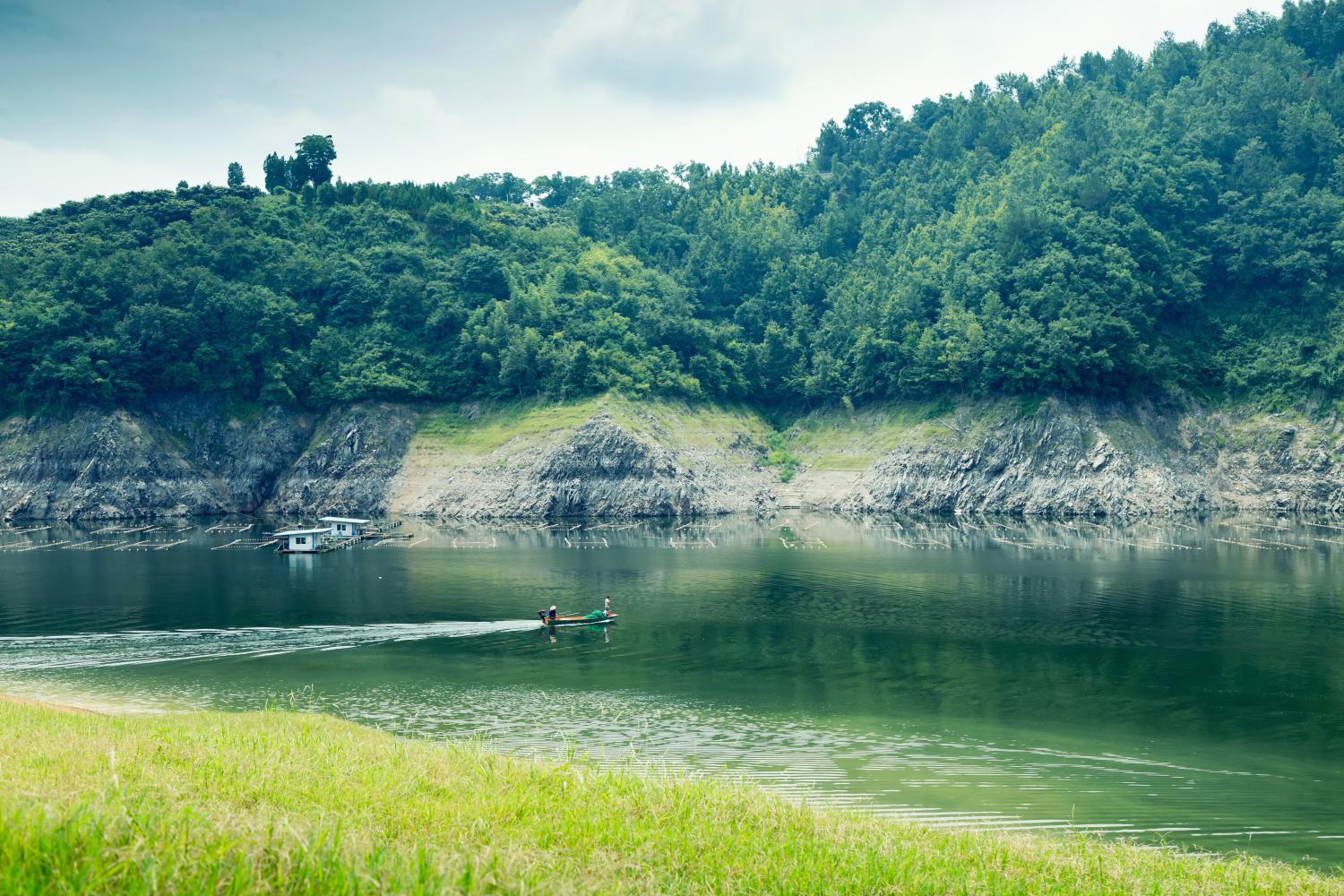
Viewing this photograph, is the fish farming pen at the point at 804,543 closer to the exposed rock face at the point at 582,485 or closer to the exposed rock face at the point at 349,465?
the exposed rock face at the point at 582,485

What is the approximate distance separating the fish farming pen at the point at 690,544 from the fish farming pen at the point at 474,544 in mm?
16399

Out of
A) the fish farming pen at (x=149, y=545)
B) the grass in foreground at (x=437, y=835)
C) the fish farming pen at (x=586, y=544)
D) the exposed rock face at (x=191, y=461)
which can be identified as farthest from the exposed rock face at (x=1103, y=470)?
the grass in foreground at (x=437, y=835)

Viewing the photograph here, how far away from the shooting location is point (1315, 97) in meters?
147

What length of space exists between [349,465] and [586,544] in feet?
159

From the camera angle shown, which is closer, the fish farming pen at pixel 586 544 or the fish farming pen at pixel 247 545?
the fish farming pen at pixel 586 544

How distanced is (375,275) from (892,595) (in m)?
109

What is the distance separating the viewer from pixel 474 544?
324 feet

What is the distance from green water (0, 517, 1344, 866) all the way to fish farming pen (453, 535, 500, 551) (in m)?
6.11

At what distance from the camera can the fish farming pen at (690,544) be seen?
95312 mm

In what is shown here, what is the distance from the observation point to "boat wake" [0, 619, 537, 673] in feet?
156

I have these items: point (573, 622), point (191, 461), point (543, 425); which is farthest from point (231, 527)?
point (573, 622)

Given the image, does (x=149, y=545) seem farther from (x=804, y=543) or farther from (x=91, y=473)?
Answer: (x=804, y=543)

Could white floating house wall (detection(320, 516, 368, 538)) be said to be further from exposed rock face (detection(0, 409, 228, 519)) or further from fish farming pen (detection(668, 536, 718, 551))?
exposed rock face (detection(0, 409, 228, 519))

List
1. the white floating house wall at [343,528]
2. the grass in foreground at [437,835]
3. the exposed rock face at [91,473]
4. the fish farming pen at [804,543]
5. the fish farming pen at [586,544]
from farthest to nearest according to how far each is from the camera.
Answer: the exposed rock face at [91,473] < the white floating house wall at [343,528] < the fish farming pen at [586,544] < the fish farming pen at [804,543] < the grass in foreground at [437,835]
